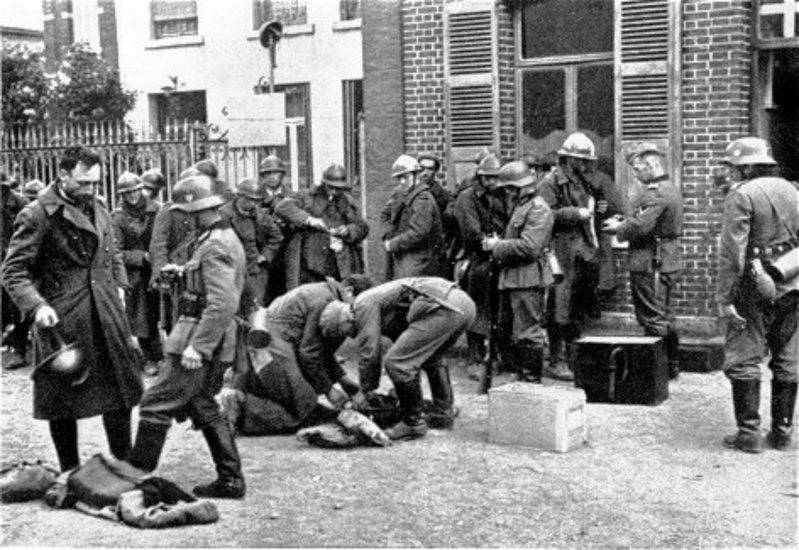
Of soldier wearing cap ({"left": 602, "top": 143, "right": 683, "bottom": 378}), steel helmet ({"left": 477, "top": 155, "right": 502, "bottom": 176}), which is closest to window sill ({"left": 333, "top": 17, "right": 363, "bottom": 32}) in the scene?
steel helmet ({"left": 477, "top": 155, "right": 502, "bottom": 176})

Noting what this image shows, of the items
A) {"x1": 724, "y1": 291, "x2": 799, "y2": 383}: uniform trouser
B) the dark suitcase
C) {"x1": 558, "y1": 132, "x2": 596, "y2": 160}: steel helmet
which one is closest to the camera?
{"x1": 724, "y1": 291, "x2": 799, "y2": 383}: uniform trouser

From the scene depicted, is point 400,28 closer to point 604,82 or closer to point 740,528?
point 604,82

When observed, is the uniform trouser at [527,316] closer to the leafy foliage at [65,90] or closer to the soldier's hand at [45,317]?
the soldier's hand at [45,317]

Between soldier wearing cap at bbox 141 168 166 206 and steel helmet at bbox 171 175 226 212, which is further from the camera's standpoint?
soldier wearing cap at bbox 141 168 166 206

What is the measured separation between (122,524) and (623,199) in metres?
6.68

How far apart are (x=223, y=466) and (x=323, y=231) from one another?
4.95 m

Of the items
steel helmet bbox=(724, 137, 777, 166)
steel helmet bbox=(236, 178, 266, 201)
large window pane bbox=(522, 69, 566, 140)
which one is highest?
large window pane bbox=(522, 69, 566, 140)

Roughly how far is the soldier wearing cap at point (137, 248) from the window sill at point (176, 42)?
44.9 feet

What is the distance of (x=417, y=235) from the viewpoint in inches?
432

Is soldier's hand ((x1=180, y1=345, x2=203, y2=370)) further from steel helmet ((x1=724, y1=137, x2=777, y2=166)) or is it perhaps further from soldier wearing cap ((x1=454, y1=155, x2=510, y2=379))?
soldier wearing cap ((x1=454, y1=155, x2=510, y2=379))

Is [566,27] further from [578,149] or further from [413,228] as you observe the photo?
[413,228]

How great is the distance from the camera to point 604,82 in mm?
12273

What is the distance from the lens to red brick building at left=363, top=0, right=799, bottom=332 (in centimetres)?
1135

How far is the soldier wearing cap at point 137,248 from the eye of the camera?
11.4 metres
